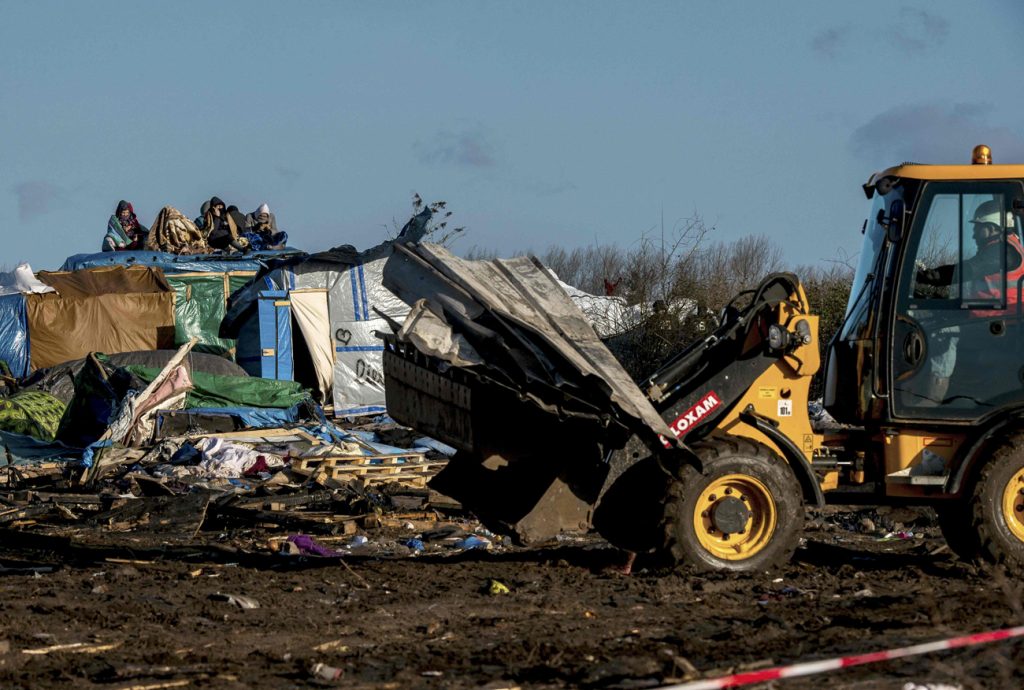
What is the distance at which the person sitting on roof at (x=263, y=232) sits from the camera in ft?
89.9

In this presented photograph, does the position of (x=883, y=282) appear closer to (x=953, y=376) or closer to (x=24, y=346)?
(x=953, y=376)

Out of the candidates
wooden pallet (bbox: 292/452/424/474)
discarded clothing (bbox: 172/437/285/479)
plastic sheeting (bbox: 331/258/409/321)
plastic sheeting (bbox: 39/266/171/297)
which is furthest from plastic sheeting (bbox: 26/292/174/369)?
wooden pallet (bbox: 292/452/424/474)

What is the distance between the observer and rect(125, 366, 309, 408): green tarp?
19234mm

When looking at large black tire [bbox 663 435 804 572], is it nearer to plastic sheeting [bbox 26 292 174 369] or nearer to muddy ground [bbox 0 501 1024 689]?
muddy ground [bbox 0 501 1024 689]

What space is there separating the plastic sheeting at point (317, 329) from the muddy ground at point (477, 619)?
13692 millimetres

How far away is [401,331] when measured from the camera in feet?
29.1

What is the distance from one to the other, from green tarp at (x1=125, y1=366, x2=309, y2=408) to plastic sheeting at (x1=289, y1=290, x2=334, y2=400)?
3.47m

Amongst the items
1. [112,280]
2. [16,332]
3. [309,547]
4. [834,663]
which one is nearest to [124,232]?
[112,280]

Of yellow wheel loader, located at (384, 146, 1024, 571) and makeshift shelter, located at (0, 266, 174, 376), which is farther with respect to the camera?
makeshift shelter, located at (0, 266, 174, 376)

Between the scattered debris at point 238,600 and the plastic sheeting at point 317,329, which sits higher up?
the plastic sheeting at point 317,329

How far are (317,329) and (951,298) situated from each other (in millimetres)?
16790

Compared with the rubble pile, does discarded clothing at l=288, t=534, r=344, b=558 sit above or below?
below

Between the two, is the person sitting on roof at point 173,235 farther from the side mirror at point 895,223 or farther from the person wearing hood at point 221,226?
the side mirror at point 895,223

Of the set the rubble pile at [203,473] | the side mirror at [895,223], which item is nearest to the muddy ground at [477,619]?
the rubble pile at [203,473]
